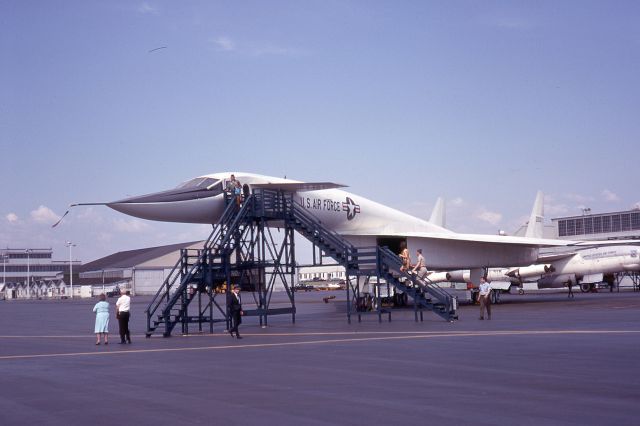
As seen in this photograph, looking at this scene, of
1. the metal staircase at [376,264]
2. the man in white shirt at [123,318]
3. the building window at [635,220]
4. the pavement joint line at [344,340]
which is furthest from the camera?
the building window at [635,220]

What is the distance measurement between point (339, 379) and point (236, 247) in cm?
1501

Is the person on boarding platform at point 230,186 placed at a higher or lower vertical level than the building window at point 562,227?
lower

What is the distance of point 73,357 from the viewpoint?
49.6 feet

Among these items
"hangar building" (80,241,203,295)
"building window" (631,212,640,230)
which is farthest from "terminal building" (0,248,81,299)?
"building window" (631,212,640,230)

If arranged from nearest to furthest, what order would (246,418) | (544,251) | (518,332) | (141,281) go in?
(246,418) → (518,332) → (544,251) → (141,281)

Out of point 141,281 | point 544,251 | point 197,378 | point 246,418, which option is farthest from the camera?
point 141,281

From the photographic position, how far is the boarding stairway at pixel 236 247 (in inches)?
906

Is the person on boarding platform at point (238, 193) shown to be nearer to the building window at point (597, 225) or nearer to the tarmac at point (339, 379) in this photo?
the tarmac at point (339, 379)

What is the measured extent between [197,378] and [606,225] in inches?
3148

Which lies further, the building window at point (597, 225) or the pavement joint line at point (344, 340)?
the building window at point (597, 225)

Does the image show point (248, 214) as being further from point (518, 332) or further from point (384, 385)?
point (384, 385)

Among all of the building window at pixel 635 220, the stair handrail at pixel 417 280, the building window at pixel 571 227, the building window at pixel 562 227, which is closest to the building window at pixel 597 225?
the building window at pixel 571 227

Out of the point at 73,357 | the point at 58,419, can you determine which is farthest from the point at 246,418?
the point at 73,357

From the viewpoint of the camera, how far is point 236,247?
987 inches
